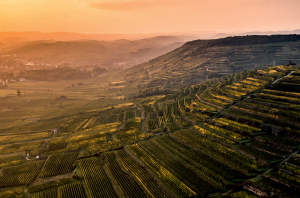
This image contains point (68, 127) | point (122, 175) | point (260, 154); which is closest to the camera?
point (260, 154)

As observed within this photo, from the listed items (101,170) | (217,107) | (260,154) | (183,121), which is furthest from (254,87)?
(101,170)

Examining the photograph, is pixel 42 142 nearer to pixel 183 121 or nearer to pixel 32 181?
pixel 32 181

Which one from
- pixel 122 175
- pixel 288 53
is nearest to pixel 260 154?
pixel 122 175

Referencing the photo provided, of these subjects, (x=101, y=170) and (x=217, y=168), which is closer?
(x=217, y=168)

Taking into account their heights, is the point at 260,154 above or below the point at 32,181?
above

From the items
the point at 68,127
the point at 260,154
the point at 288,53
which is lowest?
the point at 68,127

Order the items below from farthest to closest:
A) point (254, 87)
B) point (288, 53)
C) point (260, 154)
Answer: point (288, 53)
point (254, 87)
point (260, 154)

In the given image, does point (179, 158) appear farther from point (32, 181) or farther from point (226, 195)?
point (32, 181)
